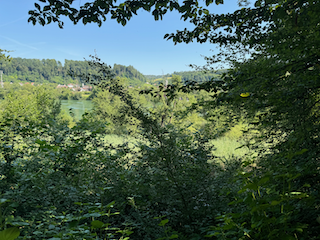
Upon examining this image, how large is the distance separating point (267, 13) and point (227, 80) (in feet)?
5.13

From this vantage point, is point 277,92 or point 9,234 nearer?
point 9,234

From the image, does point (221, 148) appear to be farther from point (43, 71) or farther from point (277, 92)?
point (43, 71)

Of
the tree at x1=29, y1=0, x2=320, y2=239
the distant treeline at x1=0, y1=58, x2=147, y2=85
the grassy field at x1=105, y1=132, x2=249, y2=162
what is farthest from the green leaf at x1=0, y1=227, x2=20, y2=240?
the distant treeline at x1=0, y1=58, x2=147, y2=85

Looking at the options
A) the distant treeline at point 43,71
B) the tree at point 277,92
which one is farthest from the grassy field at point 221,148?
the distant treeline at point 43,71

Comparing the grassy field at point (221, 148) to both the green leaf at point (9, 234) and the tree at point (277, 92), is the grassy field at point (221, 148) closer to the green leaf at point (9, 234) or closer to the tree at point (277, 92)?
the tree at point (277, 92)

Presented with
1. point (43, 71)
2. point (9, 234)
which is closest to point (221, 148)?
point (9, 234)

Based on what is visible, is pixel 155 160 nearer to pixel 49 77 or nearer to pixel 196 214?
pixel 196 214

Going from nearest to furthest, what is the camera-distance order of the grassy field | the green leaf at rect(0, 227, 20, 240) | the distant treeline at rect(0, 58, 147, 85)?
the green leaf at rect(0, 227, 20, 240) < the grassy field < the distant treeline at rect(0, 58, 147, 85)

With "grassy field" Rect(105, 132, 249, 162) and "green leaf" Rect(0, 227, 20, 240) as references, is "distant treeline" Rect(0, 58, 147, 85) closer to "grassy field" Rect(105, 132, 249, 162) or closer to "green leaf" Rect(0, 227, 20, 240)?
"grassy field" Rect(105, 132, 249, 162)

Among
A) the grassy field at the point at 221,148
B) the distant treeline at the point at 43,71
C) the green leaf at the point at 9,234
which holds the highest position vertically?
the distant treeline at the point at 43,71

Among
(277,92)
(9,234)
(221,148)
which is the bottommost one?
(221,148)

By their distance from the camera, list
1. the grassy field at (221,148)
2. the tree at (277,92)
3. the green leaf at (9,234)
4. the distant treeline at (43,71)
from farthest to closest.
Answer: the distant treeline at (43,71) → the grassy field at (221,148) → the tree at (277,92) → the green leaf at (9,234)

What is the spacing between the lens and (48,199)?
7.93ft

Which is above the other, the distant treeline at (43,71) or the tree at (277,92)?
the distant treeline at (43,71)
